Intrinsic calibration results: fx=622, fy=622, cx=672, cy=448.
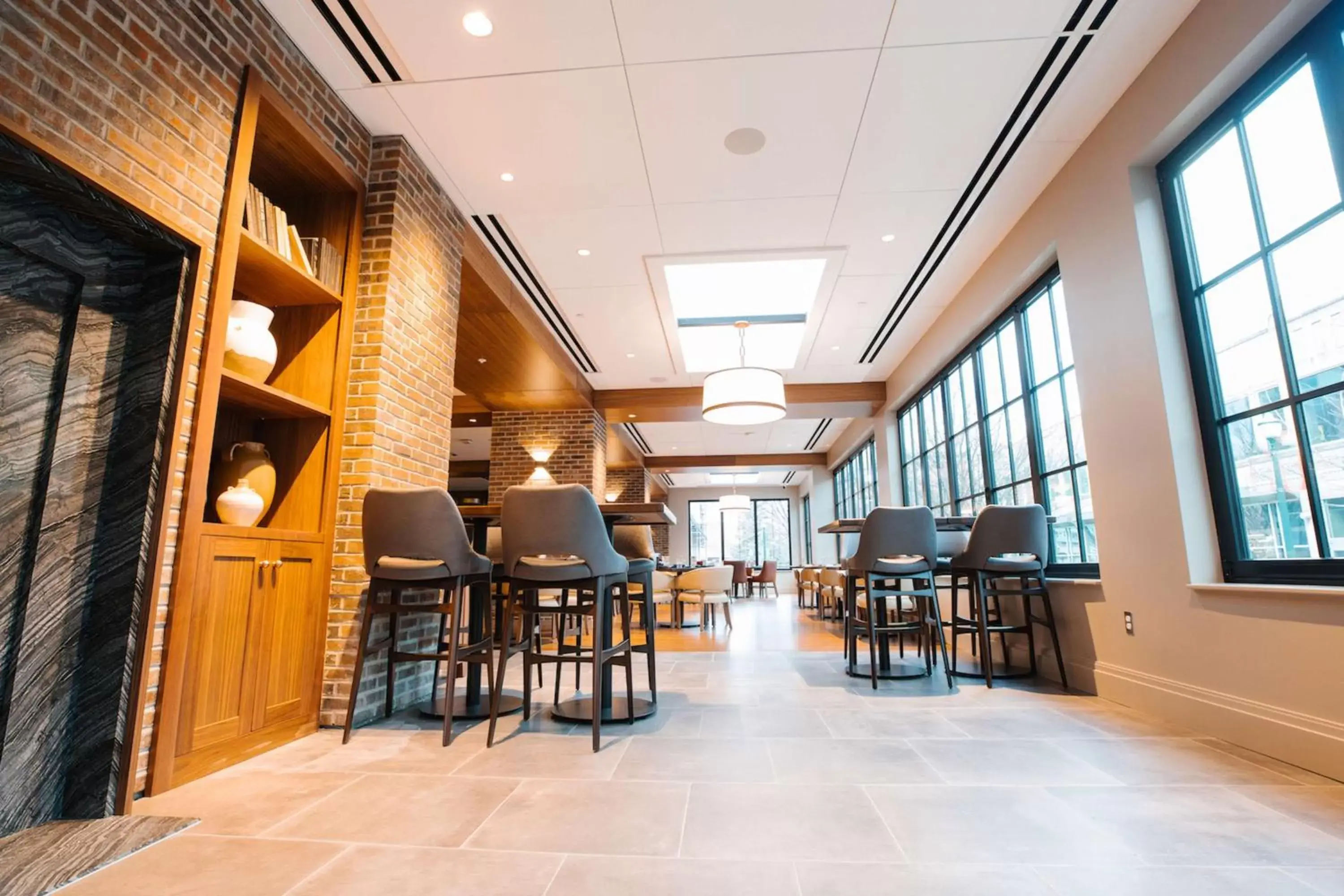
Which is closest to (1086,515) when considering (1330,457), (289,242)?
(1330,457)

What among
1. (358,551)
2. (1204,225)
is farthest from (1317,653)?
(358,551)

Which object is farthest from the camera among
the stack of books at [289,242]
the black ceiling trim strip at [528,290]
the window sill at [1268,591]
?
the black ceiling trim strip at [528,290]

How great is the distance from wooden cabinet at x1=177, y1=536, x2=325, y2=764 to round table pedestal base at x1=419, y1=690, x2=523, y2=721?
504 mm

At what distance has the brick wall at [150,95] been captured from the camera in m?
1.58

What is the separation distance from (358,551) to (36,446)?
1219mm

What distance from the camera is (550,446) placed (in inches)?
296

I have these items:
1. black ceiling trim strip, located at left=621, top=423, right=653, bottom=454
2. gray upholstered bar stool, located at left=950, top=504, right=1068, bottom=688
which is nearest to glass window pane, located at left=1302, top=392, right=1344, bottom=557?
gray upholstered bar stool, located at left=950, top=504, right=1068, bottom=688

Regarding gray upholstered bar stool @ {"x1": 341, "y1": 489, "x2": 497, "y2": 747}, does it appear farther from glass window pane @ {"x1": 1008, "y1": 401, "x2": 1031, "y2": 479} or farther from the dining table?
glass window pane @ {"x1": 1008, "y1": 401, "x2": 1031, "y2": 479}

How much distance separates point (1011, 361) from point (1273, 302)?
2305 mm

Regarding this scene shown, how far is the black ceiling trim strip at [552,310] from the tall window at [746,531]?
10.0 metres

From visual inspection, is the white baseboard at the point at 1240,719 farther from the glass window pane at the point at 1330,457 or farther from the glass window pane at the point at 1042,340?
the glass window pane at the point at 1042,340

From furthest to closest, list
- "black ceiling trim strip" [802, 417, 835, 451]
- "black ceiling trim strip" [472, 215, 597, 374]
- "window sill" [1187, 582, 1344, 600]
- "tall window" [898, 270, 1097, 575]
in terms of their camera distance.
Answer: "black ceiling trim strip" [802, 417, 835, 451], "black ceiling trim strip" [472, 215, 597, 374], "tall window" [898, 270, 1097, 575], "window sill" [1187, 582, 1344, 600]

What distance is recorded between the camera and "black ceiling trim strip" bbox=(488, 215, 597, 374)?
4.17 metres

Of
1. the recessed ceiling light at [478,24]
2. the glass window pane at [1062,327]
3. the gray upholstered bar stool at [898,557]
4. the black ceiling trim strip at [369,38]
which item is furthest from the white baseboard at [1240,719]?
the black ceiling trim strip at [369,38]
